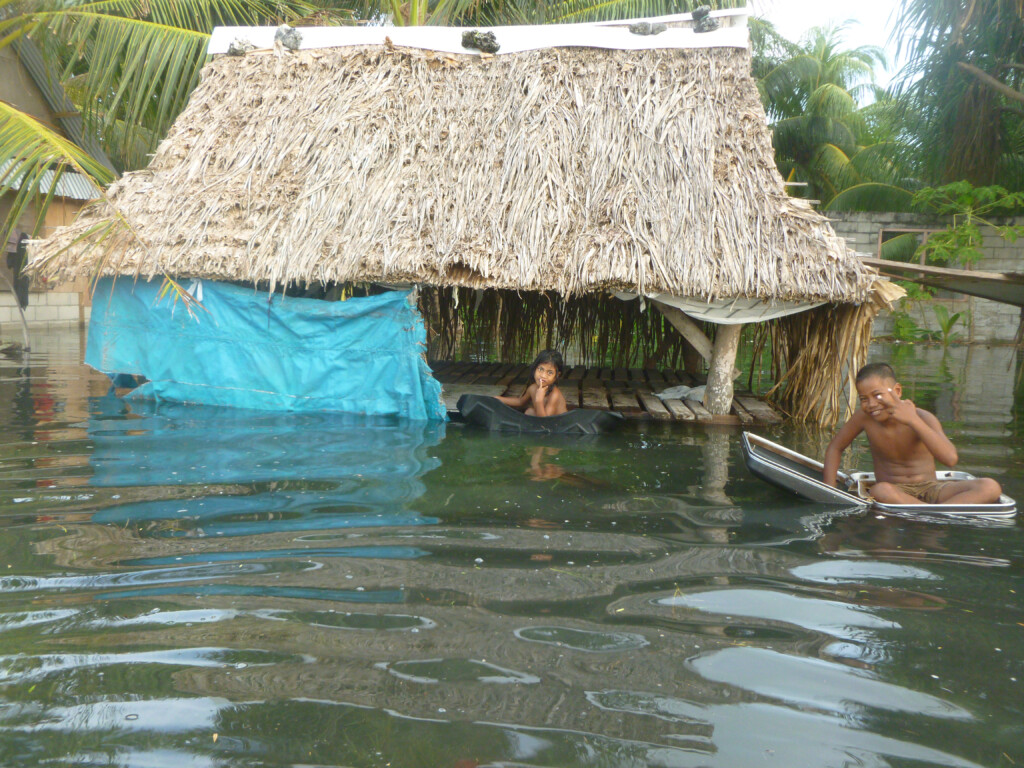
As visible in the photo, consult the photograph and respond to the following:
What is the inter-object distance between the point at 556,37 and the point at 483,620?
6.38 meters

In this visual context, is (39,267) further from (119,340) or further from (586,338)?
(586,338)

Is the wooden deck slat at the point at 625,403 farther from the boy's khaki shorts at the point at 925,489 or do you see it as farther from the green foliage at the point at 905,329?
the green foliage at the point at 905,329

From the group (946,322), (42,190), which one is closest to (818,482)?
(946,322)

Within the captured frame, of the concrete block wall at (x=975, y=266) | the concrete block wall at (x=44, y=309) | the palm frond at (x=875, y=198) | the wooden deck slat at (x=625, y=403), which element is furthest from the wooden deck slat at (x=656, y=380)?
the palm frond at (x=875, y=198)

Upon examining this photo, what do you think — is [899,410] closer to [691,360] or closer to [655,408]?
[655,408]

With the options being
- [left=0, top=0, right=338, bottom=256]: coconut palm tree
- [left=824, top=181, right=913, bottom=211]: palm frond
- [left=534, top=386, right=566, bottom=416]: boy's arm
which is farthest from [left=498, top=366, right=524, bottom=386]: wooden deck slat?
[left=824, top=181, right=913, bottom=211]: palm frond

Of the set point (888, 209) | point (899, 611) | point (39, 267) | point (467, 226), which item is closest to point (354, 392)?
point (467, 226)

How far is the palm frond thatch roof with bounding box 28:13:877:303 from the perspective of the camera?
6.64 meters

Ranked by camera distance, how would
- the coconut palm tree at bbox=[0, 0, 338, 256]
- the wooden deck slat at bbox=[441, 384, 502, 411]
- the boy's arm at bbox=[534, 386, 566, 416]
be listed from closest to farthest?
the boy's arm at bbox=[534, 386, 566, 416]
the wooden deck slat at bbox=[441, 384, 502, 411]
the coconut palm tree at bbox=[0, 0, 338, 256]

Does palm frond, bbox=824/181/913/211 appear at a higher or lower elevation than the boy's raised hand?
higher

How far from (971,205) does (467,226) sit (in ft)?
36.8

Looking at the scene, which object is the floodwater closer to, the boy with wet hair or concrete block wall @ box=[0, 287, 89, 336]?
the boy with wet hair

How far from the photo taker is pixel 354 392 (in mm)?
7191

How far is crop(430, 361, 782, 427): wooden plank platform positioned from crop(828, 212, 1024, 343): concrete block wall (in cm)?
864
